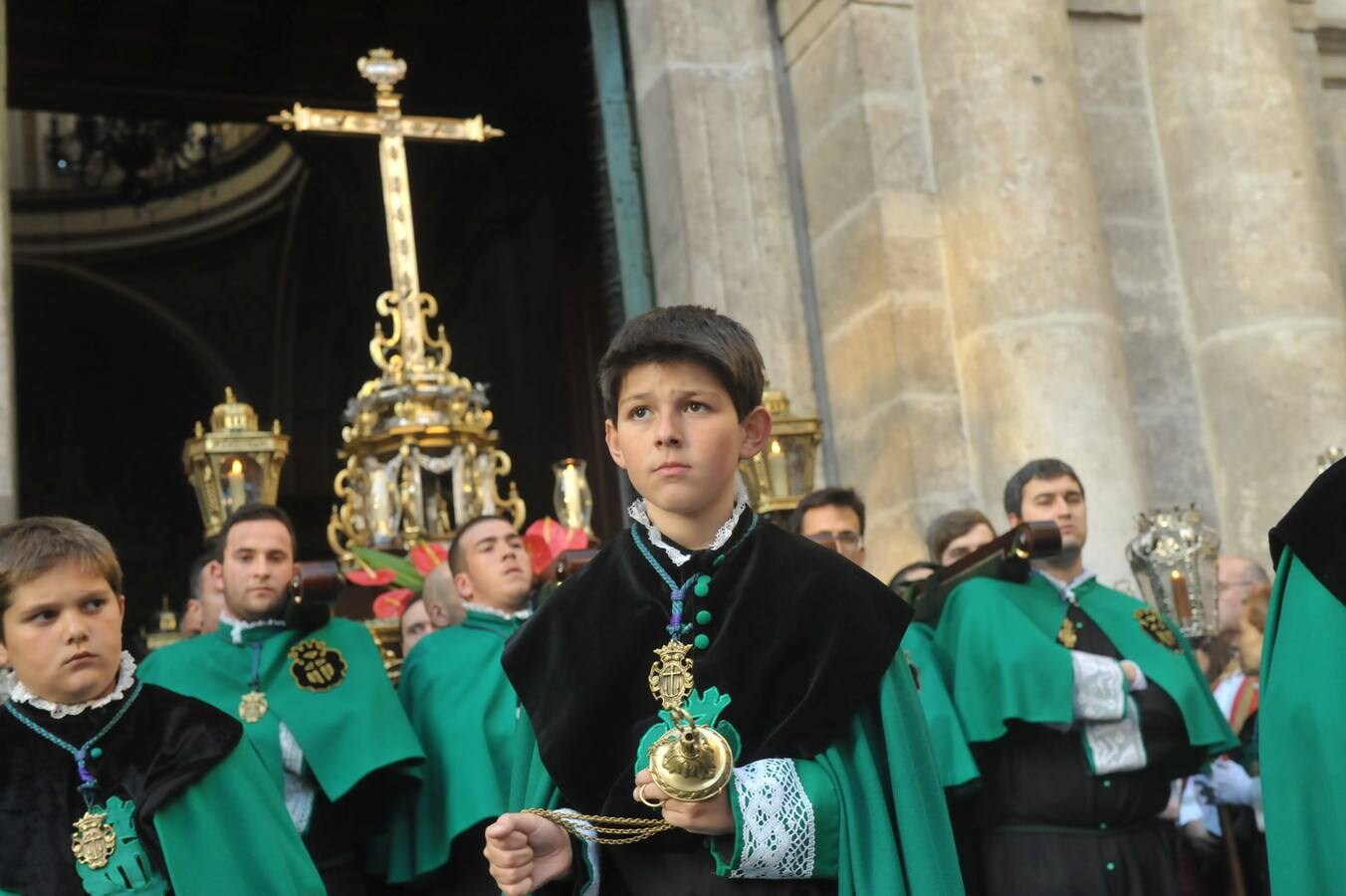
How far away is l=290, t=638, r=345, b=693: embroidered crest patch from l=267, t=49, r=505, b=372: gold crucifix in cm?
308

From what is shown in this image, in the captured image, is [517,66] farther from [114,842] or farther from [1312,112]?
[114,842]

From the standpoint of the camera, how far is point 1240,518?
8.16 metres

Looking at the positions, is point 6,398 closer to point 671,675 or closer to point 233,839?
point 233,839

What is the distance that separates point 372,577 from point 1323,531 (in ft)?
15.8

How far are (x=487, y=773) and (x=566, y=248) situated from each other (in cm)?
695

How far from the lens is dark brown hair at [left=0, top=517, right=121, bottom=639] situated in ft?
11.7

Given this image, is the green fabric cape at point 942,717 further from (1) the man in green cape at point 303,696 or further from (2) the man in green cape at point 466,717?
(1) the man in green cape at point 303,696

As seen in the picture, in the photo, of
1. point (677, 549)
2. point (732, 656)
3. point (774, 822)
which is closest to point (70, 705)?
point (677, 549)

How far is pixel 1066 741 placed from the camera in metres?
5.25

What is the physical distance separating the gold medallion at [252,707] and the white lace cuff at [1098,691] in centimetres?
227

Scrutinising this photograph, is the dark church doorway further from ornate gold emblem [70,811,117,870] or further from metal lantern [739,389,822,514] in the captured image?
ornate gold emblem [70,811,117,870]

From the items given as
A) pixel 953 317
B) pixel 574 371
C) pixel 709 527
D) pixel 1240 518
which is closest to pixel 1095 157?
pixel 953 317

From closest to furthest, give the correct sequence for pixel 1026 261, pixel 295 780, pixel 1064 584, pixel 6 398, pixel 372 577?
pixel 295 780 → pixel 1064 584 → pixel 6 398 → pixel 372 577 → pixel 1026 261

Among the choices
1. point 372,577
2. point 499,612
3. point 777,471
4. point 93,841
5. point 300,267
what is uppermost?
point 300,267
